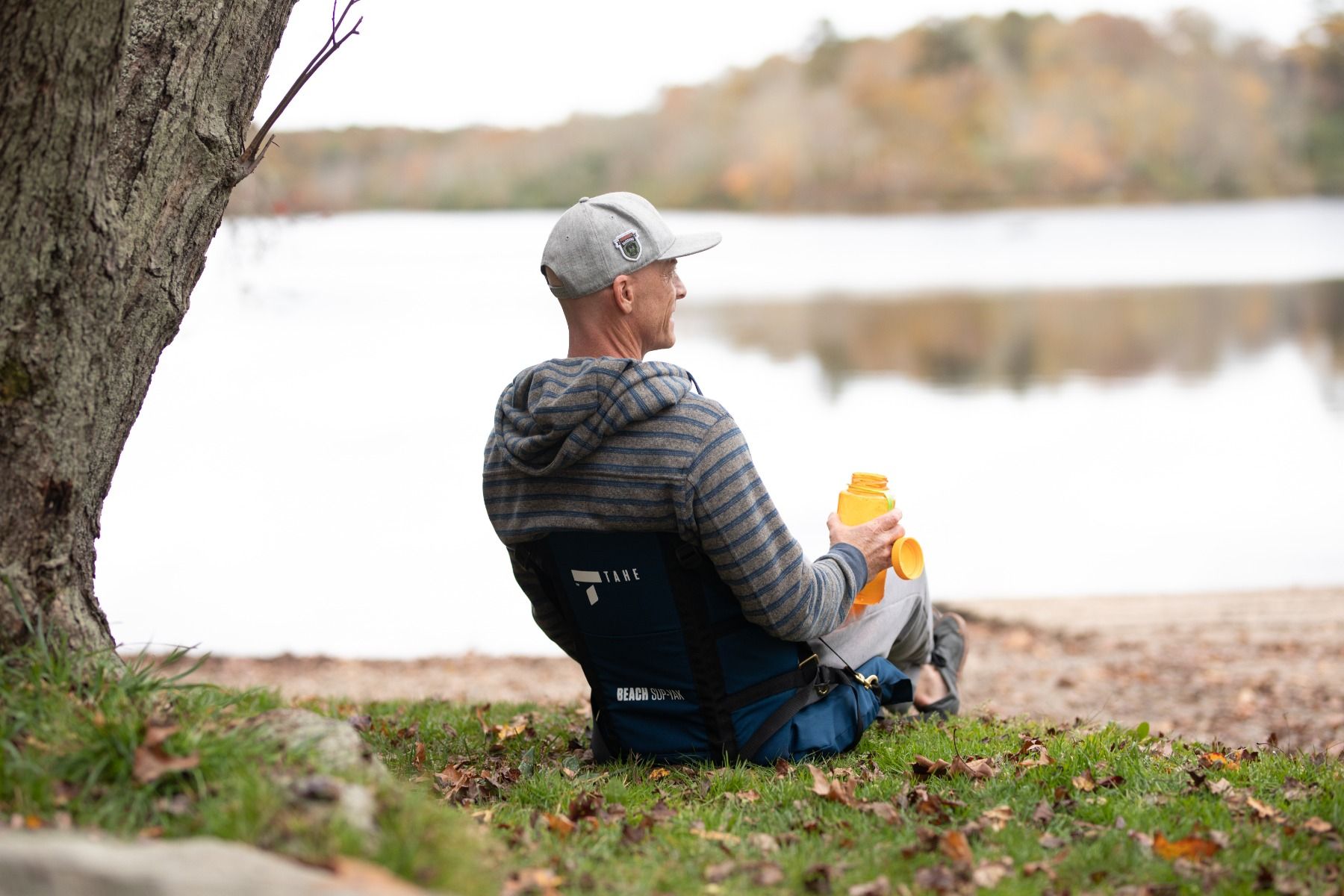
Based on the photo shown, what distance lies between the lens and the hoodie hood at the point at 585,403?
3334 millimetres

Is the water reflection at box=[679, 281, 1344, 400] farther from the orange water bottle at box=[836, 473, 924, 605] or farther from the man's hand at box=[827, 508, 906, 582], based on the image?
the man's hand at box=[827, 508, 906, 582]

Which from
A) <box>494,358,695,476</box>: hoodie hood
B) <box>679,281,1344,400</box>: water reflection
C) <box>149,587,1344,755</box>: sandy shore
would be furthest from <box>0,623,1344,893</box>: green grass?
<box>679,281,1344,400</box>: water reflection

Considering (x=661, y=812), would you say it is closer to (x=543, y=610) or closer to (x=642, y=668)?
(x=642, y=668)

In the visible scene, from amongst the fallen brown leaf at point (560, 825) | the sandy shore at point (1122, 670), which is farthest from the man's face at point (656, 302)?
the sandy shore at point (1122, 670)

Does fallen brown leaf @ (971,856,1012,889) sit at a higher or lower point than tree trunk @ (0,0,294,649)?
lower

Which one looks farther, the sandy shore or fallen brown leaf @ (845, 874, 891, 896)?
the sandy shore

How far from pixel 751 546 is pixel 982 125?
161 ft

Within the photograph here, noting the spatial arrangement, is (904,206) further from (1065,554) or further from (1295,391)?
(1065,554)

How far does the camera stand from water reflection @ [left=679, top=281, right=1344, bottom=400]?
2762 centimetres

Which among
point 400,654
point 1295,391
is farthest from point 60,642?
point 1295,391

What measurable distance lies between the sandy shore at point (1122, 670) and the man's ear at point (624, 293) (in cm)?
348

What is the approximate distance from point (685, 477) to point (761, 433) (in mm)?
14873

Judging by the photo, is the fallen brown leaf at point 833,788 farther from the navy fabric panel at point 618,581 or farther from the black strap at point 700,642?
the navy fabric panel at point 618,581

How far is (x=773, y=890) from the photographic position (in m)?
2.90
